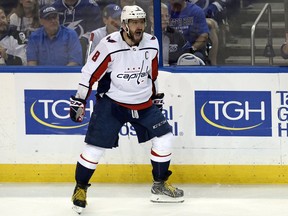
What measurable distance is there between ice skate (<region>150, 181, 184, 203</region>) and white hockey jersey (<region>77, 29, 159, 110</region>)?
1.98 ft

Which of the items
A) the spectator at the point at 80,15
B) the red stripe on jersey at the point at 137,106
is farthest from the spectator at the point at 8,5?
the red stripe on jersey at the point at 137,106

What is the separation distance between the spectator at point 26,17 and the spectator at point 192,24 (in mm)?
980

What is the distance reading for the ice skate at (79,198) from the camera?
6547mm

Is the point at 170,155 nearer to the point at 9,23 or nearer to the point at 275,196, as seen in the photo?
the point at 275,196

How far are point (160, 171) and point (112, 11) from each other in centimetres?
124

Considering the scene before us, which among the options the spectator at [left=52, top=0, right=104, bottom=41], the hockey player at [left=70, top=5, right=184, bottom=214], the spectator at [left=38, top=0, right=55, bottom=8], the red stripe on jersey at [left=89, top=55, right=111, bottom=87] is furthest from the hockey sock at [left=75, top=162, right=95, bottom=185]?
the spectator at [left=38, top=0, right=55, bottom=8]

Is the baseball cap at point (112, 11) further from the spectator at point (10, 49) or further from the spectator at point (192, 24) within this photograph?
the spectator at point (10, 49)

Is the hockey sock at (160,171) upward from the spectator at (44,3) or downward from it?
downward

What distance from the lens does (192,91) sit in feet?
23.4

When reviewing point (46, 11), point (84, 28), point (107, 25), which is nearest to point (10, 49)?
point (46, 11)

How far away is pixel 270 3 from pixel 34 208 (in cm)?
216

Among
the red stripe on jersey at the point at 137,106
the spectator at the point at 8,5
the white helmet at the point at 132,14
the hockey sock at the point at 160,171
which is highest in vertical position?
the spectator at the point at 8,5

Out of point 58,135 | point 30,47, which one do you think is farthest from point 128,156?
point 30,47

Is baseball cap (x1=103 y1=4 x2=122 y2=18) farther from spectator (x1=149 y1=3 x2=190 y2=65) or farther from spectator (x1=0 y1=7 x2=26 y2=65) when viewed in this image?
spectator (x1=0 y1=7 x2=26 y2=65)
